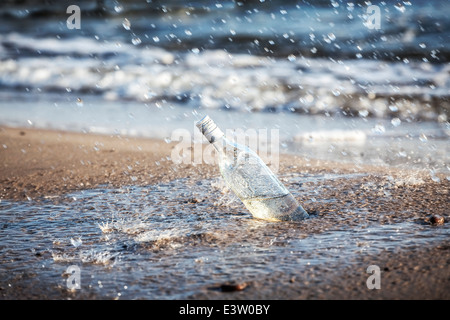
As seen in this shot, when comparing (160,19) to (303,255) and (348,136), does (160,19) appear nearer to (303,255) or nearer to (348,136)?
(348,136)

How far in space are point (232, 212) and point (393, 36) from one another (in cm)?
1362

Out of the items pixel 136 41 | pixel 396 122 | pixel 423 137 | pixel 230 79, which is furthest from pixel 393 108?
pixel 136 41

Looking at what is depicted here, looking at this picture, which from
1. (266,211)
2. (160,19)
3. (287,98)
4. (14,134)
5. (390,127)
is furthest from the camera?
(160,19)

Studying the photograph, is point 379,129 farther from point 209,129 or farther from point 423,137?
point 209,129

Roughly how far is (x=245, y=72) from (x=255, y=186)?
446 inches

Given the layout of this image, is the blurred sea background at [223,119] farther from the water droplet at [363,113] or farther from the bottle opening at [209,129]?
the bottle opening at [209,129]

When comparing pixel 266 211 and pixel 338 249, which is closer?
pixel 338 249

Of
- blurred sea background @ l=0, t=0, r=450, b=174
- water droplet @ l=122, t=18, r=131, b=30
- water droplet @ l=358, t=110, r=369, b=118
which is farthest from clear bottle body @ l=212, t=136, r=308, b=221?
water droplet @ l=122, t=18, r=131, b=30

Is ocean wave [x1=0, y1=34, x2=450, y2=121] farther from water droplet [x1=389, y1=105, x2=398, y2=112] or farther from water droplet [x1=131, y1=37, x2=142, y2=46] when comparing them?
water droplet [x1=131, y1=37, x2=142, y2=46]

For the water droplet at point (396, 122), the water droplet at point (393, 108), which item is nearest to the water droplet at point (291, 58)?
the water droplet at point (393, 108)

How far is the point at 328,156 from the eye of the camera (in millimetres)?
6215

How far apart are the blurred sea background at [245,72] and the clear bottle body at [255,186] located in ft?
8.98

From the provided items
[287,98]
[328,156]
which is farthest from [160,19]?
[328,156]

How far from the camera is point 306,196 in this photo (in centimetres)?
377
